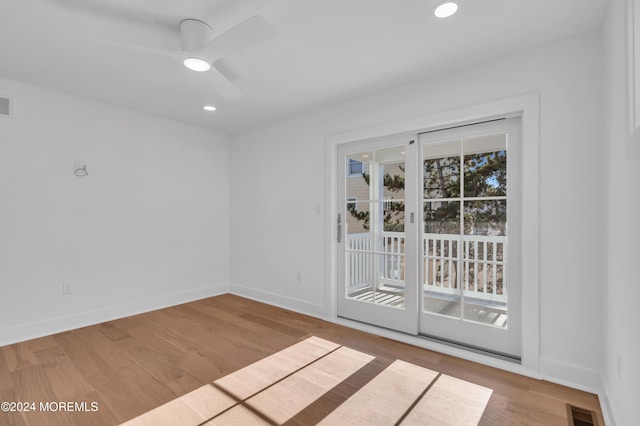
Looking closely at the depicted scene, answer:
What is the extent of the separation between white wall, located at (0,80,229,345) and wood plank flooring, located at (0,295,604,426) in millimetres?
401

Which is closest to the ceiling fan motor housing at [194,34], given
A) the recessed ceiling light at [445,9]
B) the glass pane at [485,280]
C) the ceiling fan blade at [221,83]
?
the ceiling fan blade at [221,83]

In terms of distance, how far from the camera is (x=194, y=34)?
6.64 feet

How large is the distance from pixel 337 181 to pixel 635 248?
8.45 feet

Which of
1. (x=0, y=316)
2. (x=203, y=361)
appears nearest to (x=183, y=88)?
(x=203, y=361)

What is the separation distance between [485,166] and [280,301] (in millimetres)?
2861

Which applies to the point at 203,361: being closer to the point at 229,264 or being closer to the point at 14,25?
the point at 229,264

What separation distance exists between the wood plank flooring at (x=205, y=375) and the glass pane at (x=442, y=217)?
110 cm

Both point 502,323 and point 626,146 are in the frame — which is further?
point 502,323

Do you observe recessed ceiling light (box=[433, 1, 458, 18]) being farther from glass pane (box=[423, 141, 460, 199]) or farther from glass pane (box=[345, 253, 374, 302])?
glass pane (box=[345, 253, 374, 302])

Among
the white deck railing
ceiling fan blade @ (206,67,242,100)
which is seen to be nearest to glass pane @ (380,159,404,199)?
the white deck railing

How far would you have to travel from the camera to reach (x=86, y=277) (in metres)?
3.39

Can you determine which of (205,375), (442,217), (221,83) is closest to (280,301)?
(205,375)

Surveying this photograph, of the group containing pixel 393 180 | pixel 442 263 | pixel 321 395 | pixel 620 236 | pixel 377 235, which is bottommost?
pixel 321 395

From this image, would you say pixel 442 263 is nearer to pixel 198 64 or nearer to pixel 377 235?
pixel 377 235
